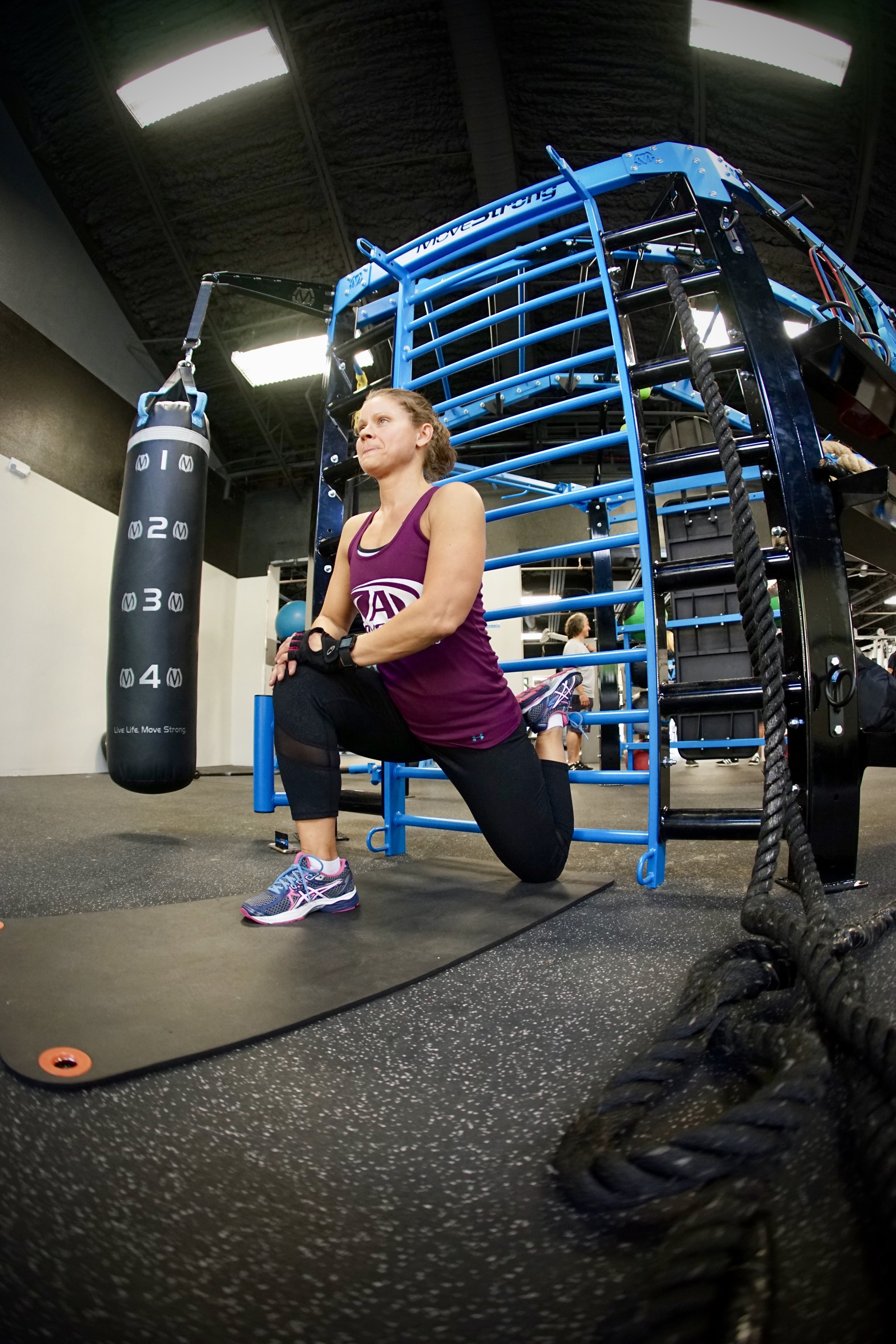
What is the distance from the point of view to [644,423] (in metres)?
1.84

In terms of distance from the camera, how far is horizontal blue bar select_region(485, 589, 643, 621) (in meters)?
1.48

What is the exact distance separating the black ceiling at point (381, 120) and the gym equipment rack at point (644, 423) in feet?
13.0

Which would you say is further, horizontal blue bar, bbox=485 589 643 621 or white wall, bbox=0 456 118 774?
white wall, bbox=0 456 118 774

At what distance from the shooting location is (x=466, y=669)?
131 centimetres

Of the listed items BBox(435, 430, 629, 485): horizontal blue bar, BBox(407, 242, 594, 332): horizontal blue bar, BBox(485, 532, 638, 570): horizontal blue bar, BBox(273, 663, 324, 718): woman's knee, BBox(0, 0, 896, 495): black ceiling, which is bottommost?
BBox(273, 663, 324, 718): woman's knee

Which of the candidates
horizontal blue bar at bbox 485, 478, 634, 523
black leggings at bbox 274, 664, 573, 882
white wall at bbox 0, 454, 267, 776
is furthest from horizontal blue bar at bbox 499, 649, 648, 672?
white wall at bbox 0, 454, 267, 776

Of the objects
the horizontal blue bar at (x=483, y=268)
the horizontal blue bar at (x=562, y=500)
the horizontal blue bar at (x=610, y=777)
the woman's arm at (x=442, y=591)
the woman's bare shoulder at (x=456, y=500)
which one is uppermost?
the horizontal blue bar at (x=483, y=268)

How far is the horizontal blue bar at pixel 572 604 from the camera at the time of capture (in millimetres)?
1482

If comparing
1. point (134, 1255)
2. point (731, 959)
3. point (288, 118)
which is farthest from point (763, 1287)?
point (288, 118)

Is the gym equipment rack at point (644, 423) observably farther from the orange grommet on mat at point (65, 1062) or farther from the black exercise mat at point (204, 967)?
the orange grommet on mat at point (65, 1062)

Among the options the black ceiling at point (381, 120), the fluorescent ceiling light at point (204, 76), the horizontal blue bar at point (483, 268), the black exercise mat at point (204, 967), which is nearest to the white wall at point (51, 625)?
the black ceiling at point (381, 120)

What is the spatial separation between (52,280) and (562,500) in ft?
21.8

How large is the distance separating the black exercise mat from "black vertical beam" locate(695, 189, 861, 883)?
20.2 inches

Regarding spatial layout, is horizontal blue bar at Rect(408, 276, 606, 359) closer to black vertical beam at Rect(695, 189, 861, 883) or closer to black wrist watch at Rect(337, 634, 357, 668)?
black vertical beam at Rect(695, 189, 861, 883)
